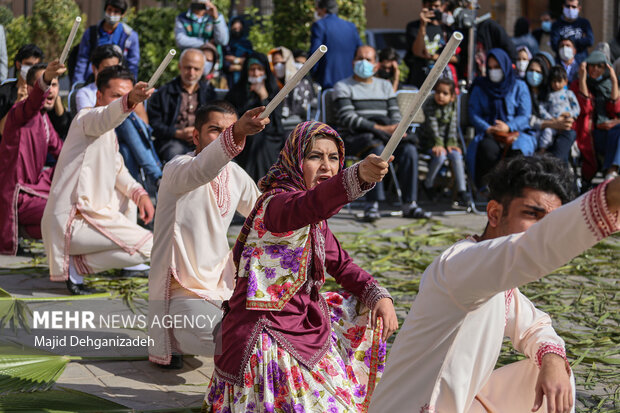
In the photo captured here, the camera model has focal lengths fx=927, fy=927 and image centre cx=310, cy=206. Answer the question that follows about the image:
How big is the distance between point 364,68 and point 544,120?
7.24 ft

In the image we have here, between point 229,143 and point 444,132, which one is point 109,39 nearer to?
point 444,132

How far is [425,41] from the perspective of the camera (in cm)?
1146

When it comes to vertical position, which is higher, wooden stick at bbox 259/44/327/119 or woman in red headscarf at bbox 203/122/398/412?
wooden stick at bbox 259/44/327/119

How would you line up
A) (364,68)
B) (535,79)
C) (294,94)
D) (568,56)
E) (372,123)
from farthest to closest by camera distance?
(568,56), (535,79), (294,94), (364,68), (372,123)

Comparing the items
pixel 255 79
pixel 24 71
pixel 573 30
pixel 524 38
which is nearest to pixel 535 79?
pixel 573 30

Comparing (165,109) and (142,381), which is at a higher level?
(165,109)

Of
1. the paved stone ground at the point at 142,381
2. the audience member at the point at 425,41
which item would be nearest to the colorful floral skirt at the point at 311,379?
the paved stone ground at the point at 142,381

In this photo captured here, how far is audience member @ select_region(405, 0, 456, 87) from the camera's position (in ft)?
37.7

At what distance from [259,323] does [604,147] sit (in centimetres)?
786

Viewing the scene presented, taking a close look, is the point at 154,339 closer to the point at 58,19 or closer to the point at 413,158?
the point at 413,158

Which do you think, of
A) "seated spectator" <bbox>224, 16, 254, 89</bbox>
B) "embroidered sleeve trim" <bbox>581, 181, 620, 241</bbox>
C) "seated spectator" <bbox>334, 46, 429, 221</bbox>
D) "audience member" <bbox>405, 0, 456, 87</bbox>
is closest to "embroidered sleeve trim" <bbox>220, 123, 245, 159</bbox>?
"embroidered sleeve trim" <bbox>581, 181, 620, 241</bbox>

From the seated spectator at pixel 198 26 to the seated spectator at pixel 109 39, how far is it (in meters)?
1.06

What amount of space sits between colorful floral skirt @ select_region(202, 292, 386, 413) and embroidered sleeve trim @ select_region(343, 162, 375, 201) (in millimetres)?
911

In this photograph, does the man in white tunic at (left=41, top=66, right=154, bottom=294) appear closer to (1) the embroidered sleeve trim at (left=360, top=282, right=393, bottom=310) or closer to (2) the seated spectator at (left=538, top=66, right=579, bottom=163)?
(1) the embroidered sleeve trim at (left=360, top=282, right=393, bottom=310)
